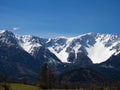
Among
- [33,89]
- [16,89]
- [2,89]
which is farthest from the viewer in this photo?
[33,89]

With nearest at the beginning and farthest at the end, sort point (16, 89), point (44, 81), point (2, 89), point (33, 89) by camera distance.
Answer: point (2, 89)
point (16, 89)
point (33, 89)
point (44, 81)

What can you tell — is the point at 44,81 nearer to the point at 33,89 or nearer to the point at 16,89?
the point at 33,89

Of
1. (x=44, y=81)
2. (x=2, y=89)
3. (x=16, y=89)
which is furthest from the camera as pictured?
(x=44, y=81)

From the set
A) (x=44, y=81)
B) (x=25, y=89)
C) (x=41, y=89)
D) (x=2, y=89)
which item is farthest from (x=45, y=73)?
(x=2, y=89)

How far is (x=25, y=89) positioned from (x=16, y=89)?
307 inches

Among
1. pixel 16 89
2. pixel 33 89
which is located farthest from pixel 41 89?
pixel 16 89

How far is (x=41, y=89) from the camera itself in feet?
552

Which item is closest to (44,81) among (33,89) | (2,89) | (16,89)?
(33,89)

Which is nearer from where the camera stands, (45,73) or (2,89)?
(2,89)

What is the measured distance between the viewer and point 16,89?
486 feet

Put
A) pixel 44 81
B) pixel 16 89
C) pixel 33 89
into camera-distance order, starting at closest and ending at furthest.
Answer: pixel 16 89 → pixel 33 89 → pixel 44 81

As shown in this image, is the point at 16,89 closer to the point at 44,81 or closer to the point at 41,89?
the point at 41,89

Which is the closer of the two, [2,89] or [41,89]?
[2,89]

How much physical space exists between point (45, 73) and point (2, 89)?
52.8 metres
